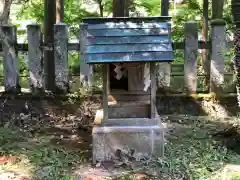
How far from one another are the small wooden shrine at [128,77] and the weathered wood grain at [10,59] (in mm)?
2335

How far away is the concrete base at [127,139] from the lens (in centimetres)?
575

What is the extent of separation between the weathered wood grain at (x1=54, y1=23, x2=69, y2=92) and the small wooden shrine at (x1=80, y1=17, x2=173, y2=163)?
1826 mm

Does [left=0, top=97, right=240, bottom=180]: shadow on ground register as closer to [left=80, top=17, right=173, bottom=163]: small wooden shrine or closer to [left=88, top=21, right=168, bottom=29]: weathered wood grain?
[left=80, top=17, right=173, bottom=163]: small wooden shrine

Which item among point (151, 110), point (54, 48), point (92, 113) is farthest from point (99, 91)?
point (151, 110)

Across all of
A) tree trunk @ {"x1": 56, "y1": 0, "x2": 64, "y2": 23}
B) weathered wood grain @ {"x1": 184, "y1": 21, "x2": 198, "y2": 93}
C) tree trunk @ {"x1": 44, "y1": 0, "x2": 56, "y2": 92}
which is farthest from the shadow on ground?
tree trunk @ {"x1": 56, "y1": 0, "x2": 64, "y2": 23}

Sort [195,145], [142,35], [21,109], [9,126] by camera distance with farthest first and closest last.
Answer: [21,109]
[9,126]
[195,145]
[142,35]

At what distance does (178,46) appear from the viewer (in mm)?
7574

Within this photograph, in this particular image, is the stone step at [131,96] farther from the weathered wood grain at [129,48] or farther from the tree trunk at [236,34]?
the tree trunk at [236,34]

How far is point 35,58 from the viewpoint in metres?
7.64

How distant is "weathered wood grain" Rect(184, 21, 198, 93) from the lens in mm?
7492

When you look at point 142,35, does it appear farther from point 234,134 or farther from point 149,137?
point 234,134

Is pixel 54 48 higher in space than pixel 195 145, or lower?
higher

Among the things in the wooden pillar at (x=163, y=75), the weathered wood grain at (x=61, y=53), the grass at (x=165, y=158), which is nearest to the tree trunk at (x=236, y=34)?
the grass at (x=165, y=158)

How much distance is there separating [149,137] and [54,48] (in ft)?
9.18
